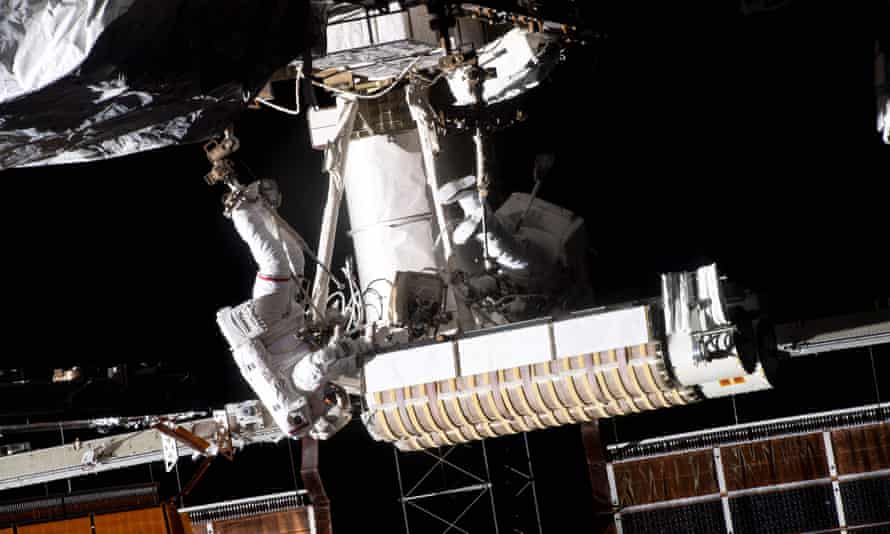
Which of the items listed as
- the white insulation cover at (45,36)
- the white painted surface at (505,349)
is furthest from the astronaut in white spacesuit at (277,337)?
the white insulation cover at (45,36)

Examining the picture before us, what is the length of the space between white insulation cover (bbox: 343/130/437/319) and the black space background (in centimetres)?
143

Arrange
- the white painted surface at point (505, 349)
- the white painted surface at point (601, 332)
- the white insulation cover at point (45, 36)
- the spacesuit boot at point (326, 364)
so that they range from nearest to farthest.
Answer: the white insulation cover at point (45, 36) < the white painted surface at point (601, 332) < the white painted surface at point (505, 349) < the spacesuit boot at point (326, 364)

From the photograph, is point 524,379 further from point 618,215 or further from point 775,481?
point 618,215

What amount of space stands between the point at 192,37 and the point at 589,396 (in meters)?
2.82

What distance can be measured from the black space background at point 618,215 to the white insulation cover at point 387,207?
1427 millimetres

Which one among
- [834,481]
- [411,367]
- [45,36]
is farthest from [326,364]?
[834,481]

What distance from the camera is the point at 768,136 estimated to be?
8.82 meters

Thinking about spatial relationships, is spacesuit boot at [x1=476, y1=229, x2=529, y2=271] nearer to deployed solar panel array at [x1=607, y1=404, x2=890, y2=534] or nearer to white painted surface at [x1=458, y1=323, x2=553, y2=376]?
white painted surface at [x1=458, y1=323, x2=553, y2=376]

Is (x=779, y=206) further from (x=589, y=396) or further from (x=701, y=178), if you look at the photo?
(x=589, y=396)

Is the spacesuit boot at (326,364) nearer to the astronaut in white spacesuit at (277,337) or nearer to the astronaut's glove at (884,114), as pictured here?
the astronaut in white spacesuit at (277,337)

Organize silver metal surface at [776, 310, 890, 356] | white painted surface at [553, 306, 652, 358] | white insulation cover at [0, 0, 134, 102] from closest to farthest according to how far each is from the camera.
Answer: white insulation cover at [0, 0, 134, 102] < white painted surface at [553, 306, 652, 358] < silver metal surface at [776, 310, 890, 356]

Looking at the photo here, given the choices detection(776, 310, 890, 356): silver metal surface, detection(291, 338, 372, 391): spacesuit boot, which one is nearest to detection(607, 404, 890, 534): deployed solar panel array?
detection(776, 310, 890, 356): silver metal surface

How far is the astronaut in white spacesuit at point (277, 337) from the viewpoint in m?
6.57

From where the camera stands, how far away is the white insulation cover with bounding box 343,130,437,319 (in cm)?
787
